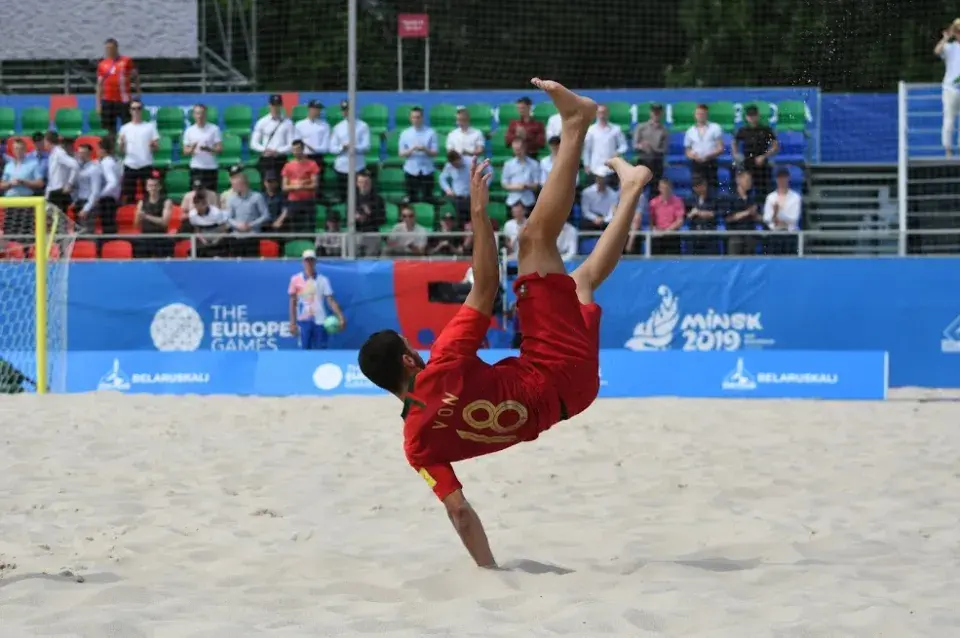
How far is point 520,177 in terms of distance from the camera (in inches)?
544

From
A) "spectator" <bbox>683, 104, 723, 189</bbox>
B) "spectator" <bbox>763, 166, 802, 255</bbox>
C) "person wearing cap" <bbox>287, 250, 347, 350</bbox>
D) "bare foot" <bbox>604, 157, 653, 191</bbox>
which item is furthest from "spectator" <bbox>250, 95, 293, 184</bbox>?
"bare foot" <bbox>604, 157, 653, 191</bbox>

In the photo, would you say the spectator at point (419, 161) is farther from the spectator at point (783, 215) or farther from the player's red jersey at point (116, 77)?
the spectator at point (783, 215)

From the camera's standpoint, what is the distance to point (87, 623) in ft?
12.8

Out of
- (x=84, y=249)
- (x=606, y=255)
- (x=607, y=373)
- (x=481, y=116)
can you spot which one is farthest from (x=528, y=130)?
(x=606, y=255)

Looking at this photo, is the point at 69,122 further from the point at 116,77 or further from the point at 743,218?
the point at 743,218

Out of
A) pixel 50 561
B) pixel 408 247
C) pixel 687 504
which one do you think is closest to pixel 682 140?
pixel 408 247

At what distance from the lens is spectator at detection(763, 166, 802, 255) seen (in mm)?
13297

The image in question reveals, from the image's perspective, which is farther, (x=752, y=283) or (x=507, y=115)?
(x=507, y=115)

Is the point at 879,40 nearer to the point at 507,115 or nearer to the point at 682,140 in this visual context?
the point at 682,140

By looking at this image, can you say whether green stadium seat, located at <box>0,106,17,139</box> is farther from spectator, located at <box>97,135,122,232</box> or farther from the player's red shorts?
the player's red shorts

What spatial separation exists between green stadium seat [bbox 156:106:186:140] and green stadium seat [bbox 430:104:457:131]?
3.00 m

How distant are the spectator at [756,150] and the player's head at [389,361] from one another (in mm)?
9501

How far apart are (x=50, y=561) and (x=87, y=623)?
120 centimetres

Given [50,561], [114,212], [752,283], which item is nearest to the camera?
[50,561]
